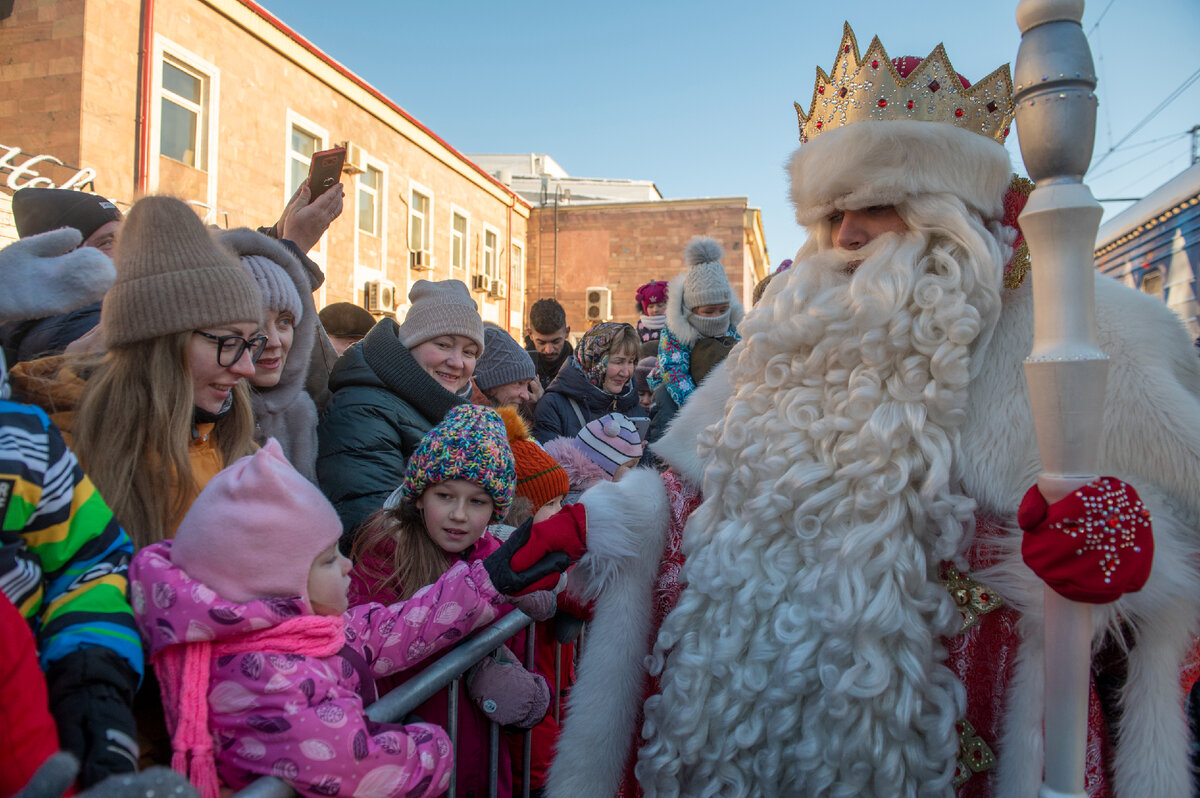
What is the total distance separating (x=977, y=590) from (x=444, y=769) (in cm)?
111

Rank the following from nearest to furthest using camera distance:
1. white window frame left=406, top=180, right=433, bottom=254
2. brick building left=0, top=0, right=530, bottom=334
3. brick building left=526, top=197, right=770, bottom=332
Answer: brick building left=0, top=0, right=530, bottom=334
white window frame left=406, top=180, right=433, bottom=254
brick building left=526, top=197, right=770, bottom=332

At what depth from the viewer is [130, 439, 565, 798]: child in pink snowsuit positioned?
4.17 feet

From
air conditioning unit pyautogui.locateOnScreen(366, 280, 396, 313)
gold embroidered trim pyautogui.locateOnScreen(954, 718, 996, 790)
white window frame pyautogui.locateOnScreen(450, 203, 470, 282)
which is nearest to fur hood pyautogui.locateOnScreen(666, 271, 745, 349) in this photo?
gold embroidered trim pyautogui.locateOnScreen(954, 718, 996, 790)

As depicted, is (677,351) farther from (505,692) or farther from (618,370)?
(505,692)

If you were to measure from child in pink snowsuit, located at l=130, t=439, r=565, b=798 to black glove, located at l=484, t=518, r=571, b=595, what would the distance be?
13.9 inches

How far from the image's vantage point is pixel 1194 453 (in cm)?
135

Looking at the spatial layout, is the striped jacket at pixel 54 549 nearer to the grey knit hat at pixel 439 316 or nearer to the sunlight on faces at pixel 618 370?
the grey knit hat at pixel 439 316

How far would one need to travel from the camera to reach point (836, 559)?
1493mm

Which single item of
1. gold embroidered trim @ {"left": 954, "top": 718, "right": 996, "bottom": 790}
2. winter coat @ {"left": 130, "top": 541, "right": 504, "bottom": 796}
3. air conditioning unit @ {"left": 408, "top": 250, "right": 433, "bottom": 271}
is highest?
air conditioning unit @ {"left": 408, "top": 250, "right": 433, "bottom": 271}

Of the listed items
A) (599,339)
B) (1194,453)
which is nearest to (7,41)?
(599,339)

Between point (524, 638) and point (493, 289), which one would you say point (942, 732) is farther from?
point (493, 289)

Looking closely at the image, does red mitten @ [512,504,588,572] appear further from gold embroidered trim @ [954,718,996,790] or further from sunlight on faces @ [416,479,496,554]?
gold embroidered trim @ [954,718,996,790]

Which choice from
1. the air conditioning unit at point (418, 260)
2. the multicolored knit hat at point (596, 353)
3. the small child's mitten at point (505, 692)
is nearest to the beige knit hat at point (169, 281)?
the small child's mitten at point (505, 692)

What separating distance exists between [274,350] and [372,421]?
403 mm
